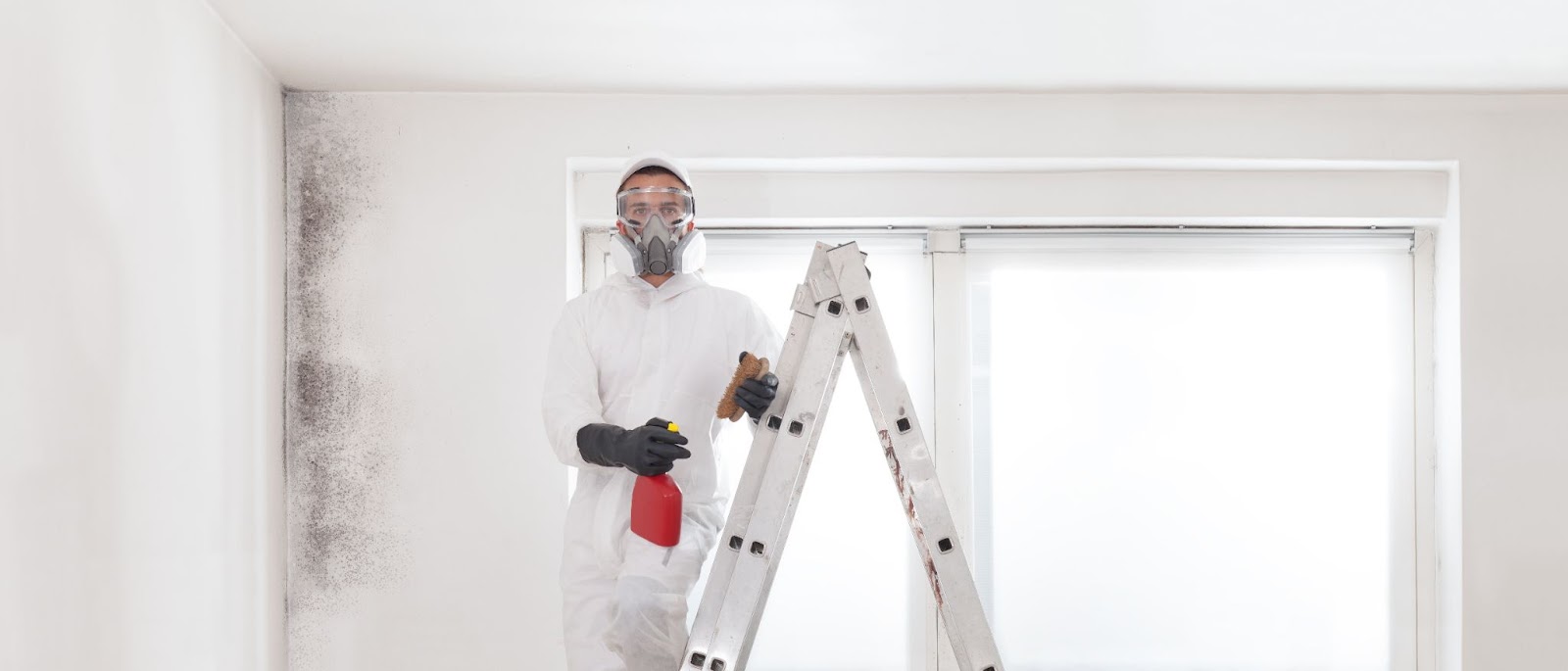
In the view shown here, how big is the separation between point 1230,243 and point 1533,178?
2.88 feet

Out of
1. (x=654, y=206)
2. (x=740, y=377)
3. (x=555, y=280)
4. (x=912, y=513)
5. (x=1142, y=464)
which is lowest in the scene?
(x=1142, y=464)

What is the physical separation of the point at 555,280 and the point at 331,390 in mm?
732

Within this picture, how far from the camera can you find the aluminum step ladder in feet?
6.59

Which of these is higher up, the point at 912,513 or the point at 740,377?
the point at 740,377

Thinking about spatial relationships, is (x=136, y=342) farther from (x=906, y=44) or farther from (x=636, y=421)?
(x=906, y=44)

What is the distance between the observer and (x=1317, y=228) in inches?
144

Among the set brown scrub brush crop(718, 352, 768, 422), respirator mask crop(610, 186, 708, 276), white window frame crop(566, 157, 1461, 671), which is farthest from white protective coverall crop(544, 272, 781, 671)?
white window frame crop(566, 157, 1461, 671)

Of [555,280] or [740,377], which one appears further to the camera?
[555,280]

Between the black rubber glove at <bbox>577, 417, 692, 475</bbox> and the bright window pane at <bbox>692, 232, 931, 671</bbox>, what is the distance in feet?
4.91

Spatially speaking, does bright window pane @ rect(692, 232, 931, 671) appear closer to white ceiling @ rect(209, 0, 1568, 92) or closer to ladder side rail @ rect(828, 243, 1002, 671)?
white ceiling @ rect(209, 0, 1568, 92)

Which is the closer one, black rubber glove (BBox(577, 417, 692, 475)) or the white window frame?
Answer: black rubber glove (BBox(577, 417, 692, 475))

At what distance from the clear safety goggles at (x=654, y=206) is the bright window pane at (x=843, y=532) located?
45.9 inches

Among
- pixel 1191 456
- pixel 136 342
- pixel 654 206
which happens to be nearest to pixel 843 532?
pixel 1191 456

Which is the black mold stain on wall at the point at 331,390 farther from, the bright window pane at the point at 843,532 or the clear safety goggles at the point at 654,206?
the clear safety goggles at the point at 654,206
